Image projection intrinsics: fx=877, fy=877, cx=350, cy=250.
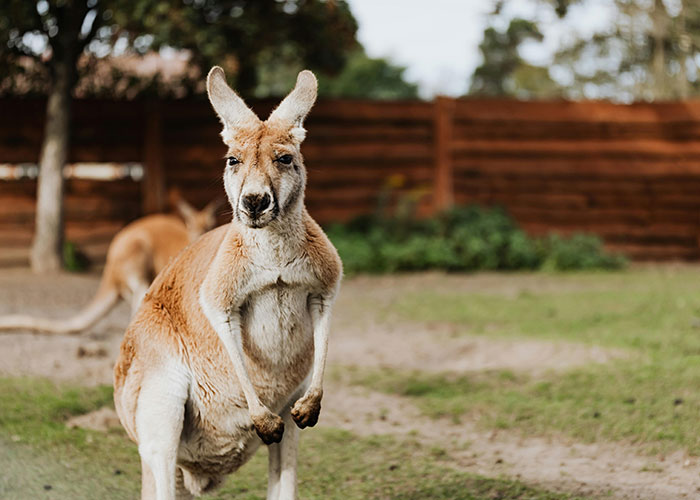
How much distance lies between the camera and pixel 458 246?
10.8 meters

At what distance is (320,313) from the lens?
2.68 m

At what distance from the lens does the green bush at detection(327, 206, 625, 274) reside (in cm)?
1055

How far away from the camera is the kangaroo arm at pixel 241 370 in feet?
8.44

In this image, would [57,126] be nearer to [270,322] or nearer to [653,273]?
[653,273]

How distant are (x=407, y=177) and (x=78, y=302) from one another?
16.1 ft

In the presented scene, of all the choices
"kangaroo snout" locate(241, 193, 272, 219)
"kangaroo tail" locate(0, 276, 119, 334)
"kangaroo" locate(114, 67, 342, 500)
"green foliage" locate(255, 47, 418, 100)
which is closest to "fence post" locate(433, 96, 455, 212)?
"kangaroo tail" locate(0, 276, 119, 334)

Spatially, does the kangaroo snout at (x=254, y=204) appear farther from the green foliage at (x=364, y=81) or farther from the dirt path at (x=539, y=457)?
the green foliage at (x=364, y=81)

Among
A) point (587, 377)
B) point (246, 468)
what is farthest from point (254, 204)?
point (587, 377)

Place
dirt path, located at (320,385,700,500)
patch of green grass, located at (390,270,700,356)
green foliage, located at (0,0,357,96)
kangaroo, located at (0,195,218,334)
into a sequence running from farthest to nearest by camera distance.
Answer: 1. green foliage, located at (0,0,357,96)
2. patch of green grass, located at (390,270,700,356)
3. kangaroo, located at (0,195,218,334)
4. dirt path, located at (320,385,700,500)

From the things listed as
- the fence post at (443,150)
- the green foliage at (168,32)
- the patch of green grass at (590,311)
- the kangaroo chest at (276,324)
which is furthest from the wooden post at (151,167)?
the kangaroo chest at (276,324)

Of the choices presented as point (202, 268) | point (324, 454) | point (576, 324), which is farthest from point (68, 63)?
point (202, 268)

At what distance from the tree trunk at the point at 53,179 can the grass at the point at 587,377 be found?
396cm

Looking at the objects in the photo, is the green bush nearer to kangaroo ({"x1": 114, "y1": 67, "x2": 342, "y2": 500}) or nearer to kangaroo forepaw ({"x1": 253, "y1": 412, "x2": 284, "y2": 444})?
kangaroo ({"x1": 114, "y1": 67, "x2": 342, "y2": 500})

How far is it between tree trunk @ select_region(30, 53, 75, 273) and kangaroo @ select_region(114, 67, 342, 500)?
726cm
